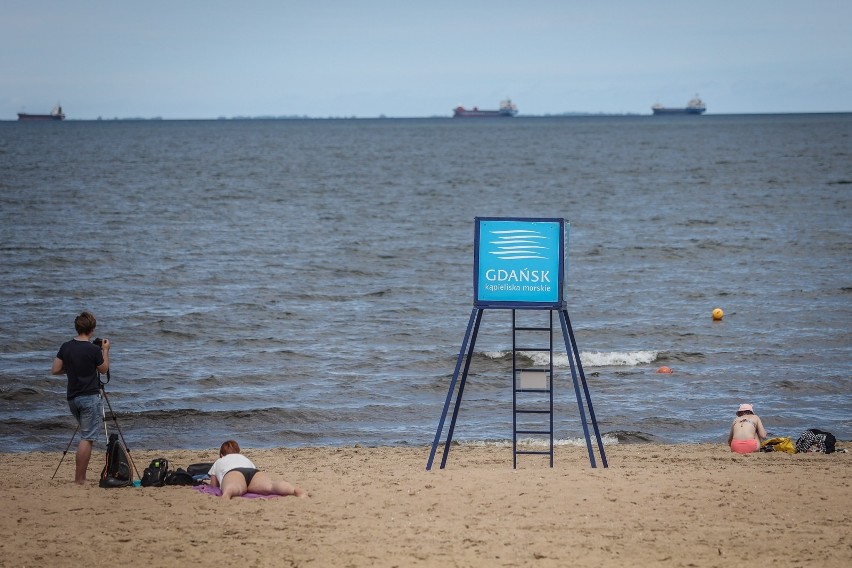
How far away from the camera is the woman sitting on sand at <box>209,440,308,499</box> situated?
1040 centimetres

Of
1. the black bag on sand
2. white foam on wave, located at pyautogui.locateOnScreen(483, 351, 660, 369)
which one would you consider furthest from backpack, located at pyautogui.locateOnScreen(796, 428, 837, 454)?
white foam on wave, located at pyautogui.locateOnScreen(483, 351, 660, 369)

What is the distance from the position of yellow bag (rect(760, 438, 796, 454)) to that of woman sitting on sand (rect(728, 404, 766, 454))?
100 millimetres

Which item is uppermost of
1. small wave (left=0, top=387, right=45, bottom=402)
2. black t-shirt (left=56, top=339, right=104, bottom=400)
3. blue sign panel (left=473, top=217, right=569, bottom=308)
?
blue sign panel (left=473, top=217, right=569, bottom=308)

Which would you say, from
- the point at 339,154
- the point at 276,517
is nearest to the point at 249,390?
the point at 276,517

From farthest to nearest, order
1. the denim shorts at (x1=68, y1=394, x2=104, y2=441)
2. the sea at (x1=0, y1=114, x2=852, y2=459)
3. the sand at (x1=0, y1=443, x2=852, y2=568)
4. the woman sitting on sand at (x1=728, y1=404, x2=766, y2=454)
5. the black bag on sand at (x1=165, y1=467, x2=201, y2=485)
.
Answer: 1. the sea at (x1=0, y1=114, x2=852, y2=459)
2. the woman sitting on sand at (x1=728, y1=404, x2=766, y2=454)
3. the black bag on sand at (x1=165, y1=467, x2=201, y2=485)
4. the denim shorts at (x1=68, y1=394, x2=104, y2=441)
5. the sand at (x1=0, y1=443, x2=852, y2=568)

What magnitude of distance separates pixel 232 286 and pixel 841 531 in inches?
975

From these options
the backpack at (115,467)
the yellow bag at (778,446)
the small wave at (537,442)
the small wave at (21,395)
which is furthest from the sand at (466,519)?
the small wave at (21,395)

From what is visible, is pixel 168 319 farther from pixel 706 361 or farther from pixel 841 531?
pixel 841 531

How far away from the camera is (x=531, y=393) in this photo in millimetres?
18359

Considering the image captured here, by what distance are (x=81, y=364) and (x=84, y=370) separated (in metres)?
0.07

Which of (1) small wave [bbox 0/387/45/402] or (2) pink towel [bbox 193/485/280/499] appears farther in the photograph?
(1) small wave [bbox 0/387/45/402]

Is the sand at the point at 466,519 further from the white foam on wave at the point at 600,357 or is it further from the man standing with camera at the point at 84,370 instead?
the white foam on wave at the point at 600,357

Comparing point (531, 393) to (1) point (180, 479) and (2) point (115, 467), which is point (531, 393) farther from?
(2) point (115, 467)

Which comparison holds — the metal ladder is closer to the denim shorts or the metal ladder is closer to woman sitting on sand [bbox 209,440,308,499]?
woman sitting on sand [bbox 209,440,308,499]
